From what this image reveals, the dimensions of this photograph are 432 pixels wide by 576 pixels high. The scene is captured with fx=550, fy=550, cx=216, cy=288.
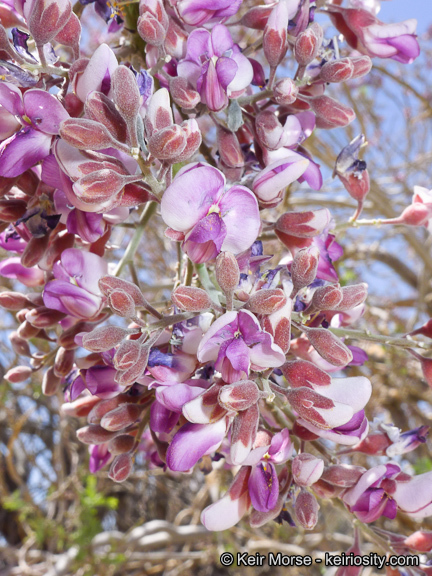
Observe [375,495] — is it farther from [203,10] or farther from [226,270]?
[203,10]

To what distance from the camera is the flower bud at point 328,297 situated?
487 millimetres

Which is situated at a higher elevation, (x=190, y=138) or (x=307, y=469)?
(x=190, y=138)

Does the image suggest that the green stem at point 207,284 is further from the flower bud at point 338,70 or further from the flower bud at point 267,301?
the flower bud at point 338,70

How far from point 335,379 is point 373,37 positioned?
385 mm

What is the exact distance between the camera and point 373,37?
0.61 metres

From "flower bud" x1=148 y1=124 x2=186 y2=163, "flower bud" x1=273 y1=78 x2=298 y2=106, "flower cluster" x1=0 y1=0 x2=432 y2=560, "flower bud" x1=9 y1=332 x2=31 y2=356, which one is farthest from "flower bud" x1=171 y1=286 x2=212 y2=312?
"flower bud" x1=9 y1=332 x2=31 y2=356

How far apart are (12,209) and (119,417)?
235 millimetres

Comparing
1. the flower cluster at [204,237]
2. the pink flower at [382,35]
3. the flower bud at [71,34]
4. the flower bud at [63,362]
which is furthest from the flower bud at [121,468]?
the pink flower at [382,35]

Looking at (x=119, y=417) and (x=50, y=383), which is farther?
(x=50, y=383)

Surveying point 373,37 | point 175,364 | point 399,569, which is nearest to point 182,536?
point 399,569

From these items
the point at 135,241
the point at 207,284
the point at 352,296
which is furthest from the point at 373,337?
the point at 135,241

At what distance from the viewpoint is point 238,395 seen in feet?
1.35

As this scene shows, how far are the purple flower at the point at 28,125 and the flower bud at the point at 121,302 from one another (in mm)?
140

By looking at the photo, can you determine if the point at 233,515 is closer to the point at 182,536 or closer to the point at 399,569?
the point at 399,569
